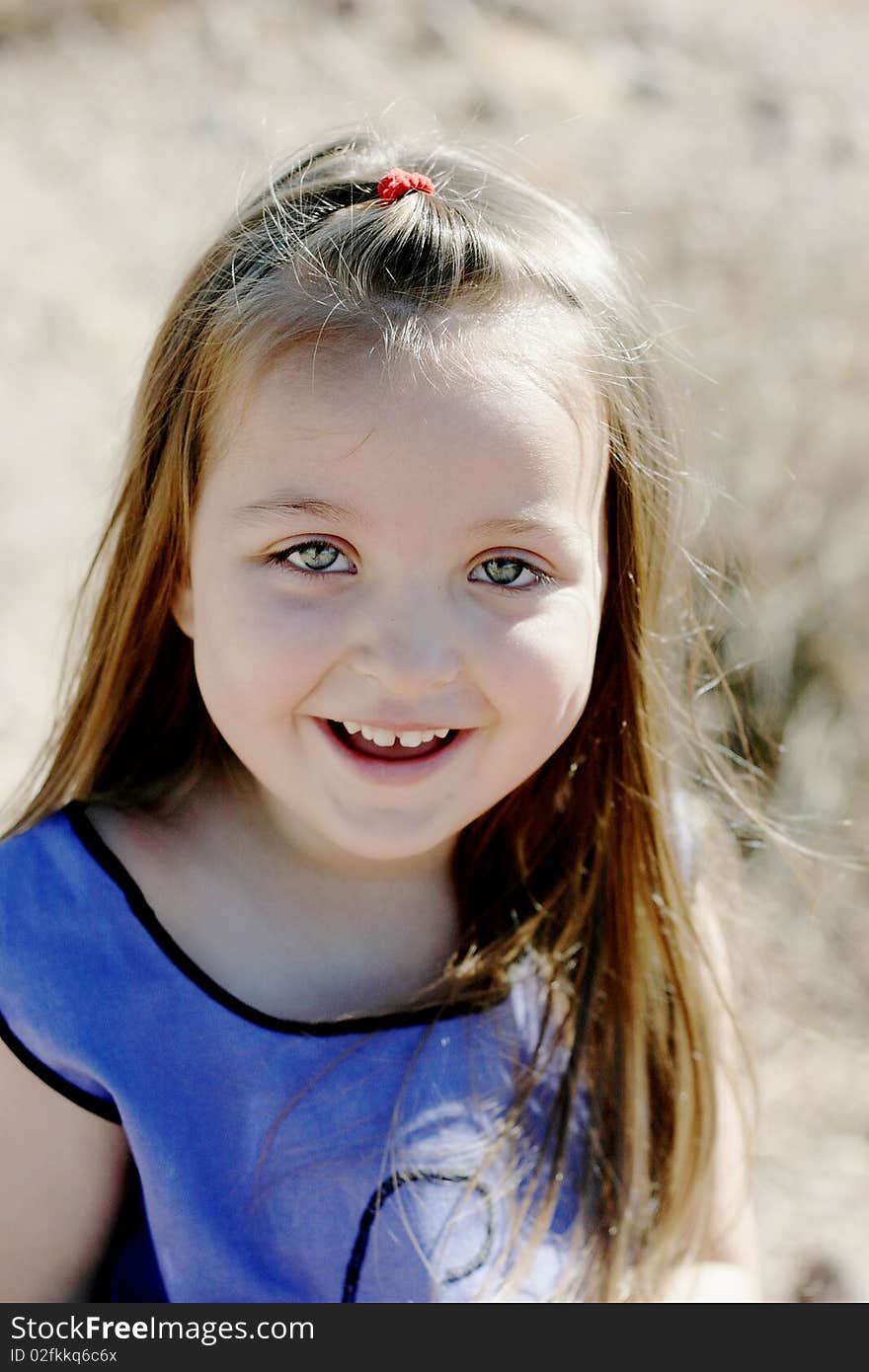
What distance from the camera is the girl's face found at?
48.3 inches

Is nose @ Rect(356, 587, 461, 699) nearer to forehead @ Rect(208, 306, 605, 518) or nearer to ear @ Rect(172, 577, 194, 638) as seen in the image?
forehead @ Rect(208, 306, 605, 518)

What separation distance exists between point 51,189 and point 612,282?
4585mm

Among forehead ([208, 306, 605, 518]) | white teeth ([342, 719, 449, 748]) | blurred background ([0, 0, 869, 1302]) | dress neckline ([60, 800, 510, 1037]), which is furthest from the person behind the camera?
blurred background ([0, 0, 869, 1302])

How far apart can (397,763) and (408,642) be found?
147 mm

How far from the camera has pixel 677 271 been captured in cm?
433

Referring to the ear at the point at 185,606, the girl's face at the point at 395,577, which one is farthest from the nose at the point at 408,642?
the ear at the point at 185,606

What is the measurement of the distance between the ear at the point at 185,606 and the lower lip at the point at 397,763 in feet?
0.69

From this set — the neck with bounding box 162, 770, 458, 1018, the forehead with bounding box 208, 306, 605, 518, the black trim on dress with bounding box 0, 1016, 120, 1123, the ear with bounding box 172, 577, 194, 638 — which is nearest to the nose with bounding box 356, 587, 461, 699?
the forehead with bounding box 208, 306, 605, 518

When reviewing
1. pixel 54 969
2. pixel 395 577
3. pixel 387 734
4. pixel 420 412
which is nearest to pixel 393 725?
pixel 387 734

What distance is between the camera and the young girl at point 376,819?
4.15 feet

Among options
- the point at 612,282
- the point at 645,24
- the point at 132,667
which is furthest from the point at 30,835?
the point at 645,24

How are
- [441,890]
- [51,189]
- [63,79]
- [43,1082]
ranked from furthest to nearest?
[63,79], [51,189], [441,890], [43,1082]

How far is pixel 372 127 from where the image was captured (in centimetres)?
157
